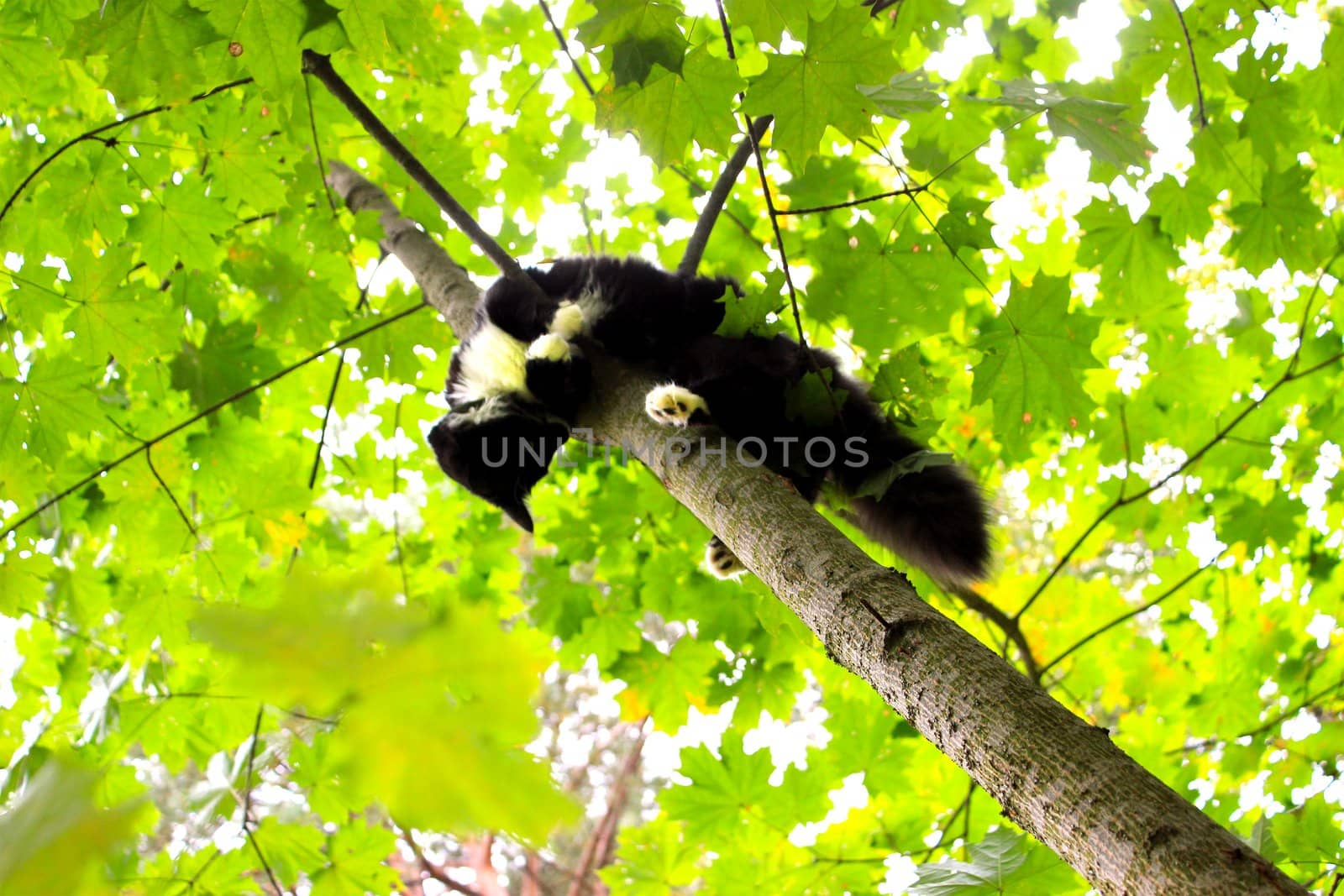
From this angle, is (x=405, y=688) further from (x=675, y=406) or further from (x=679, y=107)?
(x=675, y=406)

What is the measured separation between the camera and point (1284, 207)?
9.61 ft

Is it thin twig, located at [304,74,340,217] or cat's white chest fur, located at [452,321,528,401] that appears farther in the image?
cat's white chest fur, located at [452,321,528,401]

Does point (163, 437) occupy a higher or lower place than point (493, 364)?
lower

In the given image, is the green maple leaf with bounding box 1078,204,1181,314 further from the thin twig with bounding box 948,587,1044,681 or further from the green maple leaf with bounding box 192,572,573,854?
the green maple leaf with bounding box 192,572,573,854

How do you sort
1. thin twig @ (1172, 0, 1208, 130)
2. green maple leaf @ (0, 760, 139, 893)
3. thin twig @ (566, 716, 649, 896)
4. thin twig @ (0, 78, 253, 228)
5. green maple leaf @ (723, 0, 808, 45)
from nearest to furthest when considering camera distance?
green maple leaf @ (0, 760, 139, 893) < green maple leaf @ (723, 0, 808, 45) < thin twig @ (0, 78, 253, 228) < thin twig @ (1172, 0, 1208, 130) < thin twig @ (566, 716, 649, 896)

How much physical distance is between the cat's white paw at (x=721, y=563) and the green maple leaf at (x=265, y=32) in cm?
206

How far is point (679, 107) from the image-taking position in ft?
6.12

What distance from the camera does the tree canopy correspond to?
209 centimetres

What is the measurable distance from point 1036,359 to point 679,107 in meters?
1.21

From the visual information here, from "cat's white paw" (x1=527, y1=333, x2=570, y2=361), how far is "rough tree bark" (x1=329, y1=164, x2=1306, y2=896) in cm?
111

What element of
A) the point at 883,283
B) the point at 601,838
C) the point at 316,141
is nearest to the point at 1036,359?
the point at 883,283

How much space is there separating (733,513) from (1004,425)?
1141mm

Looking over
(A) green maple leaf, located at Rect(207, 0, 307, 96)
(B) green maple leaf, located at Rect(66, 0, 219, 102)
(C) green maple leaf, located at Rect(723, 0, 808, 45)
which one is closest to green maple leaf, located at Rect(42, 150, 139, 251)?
(B) green maple leaf, located at Rect(66, 0, 219, 102)

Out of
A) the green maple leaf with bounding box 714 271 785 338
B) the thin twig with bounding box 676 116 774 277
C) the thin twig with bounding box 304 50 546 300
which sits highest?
the thin twig with bounding box 676 116 774 277
